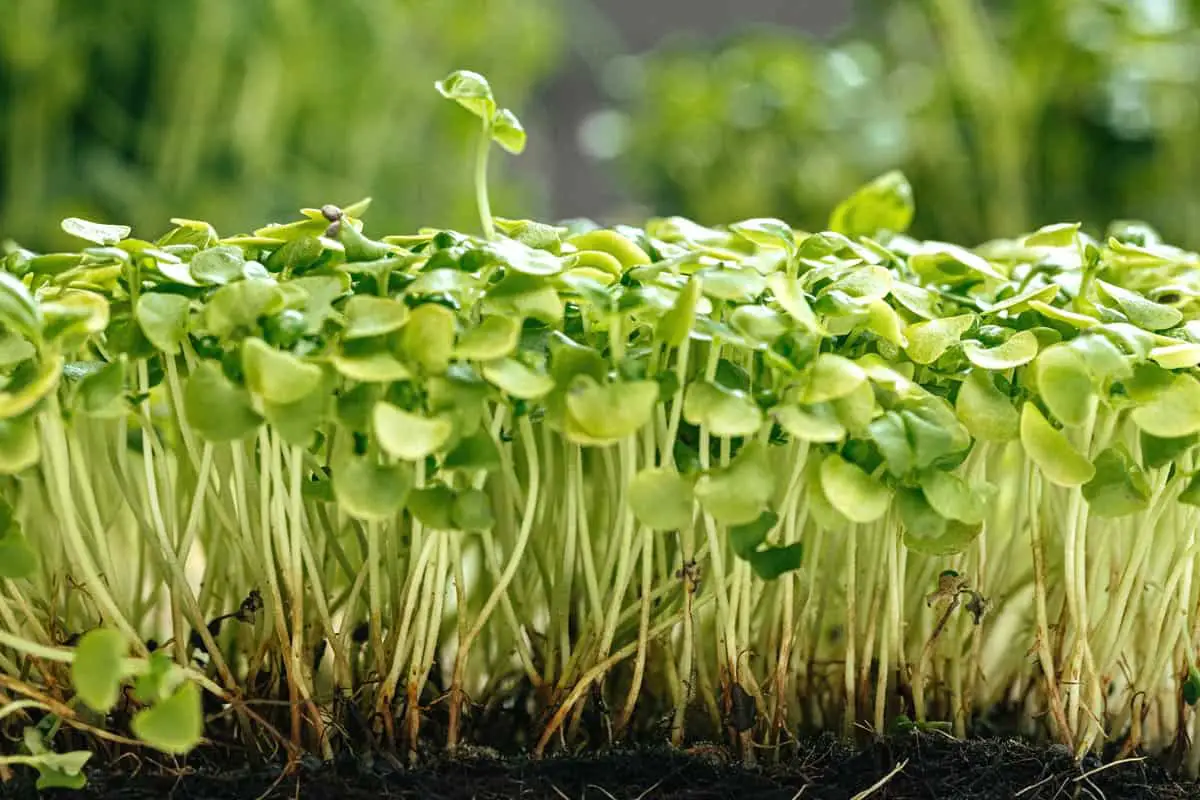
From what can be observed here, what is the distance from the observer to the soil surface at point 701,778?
0.59m

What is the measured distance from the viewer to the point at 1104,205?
6.15ft

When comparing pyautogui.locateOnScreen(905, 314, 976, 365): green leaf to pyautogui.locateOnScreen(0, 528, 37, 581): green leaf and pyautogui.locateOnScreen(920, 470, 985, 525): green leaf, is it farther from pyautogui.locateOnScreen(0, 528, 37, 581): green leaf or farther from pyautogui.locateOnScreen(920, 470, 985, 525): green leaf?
pyautogui.locateOnScreen(0, 528, 37, 581): green leaf

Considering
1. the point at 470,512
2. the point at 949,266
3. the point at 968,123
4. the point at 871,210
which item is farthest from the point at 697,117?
the point at 470,512

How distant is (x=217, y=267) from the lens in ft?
1.76

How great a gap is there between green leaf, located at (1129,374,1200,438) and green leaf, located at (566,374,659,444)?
0.24 m

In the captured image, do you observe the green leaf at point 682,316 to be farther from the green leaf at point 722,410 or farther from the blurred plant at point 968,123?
the blurred plant at point 968,123

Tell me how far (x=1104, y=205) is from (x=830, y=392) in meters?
1.61

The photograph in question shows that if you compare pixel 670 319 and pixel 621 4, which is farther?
pixel 621 4

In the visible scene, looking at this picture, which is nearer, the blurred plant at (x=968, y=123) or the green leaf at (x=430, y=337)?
the green leaf at (x=430, y=337)

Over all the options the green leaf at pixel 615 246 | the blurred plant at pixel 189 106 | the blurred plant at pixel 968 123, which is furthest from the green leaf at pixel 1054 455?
the blurred plant at pixel 189 106

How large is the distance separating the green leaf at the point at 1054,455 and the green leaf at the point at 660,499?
0.55 feet

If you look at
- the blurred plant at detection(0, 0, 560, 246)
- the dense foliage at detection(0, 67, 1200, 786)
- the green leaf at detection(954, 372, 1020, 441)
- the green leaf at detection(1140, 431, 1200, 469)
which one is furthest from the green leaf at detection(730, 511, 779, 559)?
the blurred plant at detection(0, 0, 560, 246)

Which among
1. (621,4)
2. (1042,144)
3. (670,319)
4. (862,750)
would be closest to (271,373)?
(670,319)

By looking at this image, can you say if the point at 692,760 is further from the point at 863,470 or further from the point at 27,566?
the point at 27,566
